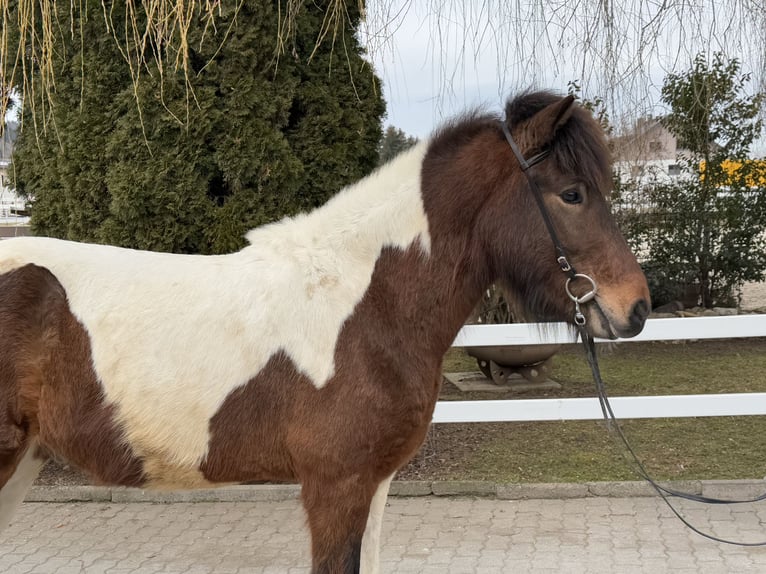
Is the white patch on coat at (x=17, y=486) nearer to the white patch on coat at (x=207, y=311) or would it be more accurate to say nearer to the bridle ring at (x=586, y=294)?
the white patch on coat at (x=207, y=311)

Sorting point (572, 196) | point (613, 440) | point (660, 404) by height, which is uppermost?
point (572, 196)

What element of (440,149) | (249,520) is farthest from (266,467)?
(249,520)

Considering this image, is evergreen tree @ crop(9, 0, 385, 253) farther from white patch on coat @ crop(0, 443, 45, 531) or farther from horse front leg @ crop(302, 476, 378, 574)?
horse front leg @ crop(302, 476, 378, 574)

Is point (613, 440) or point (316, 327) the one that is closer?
point (316, 327)

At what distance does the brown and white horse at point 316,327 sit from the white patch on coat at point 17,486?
251 millimetres

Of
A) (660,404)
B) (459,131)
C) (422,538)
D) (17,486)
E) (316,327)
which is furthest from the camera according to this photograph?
(660,404)

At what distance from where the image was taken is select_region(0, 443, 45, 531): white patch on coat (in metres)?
2.65

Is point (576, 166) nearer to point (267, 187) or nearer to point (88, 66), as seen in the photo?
point (267, 187)

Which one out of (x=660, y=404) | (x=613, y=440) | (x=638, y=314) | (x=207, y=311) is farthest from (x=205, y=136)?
(x=613, y=440)

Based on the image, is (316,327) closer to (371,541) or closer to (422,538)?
(371,541)

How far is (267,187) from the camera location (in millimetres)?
4668

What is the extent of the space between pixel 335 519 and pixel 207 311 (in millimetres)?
801

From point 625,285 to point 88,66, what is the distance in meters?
3.89

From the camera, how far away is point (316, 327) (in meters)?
2.31
